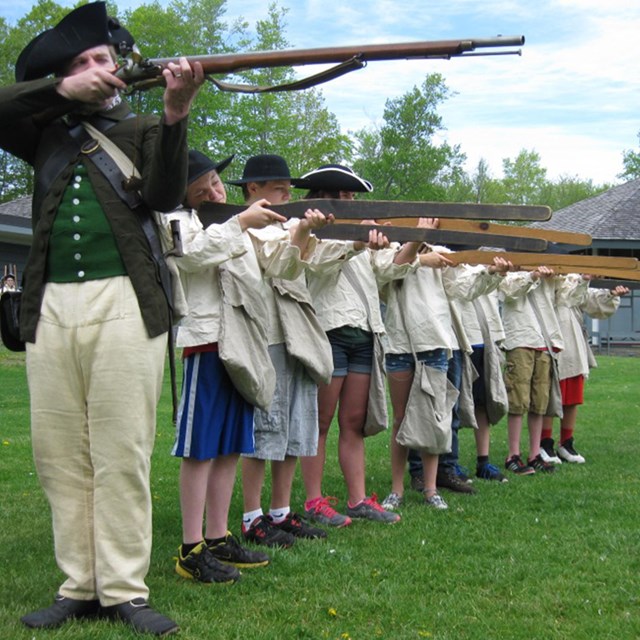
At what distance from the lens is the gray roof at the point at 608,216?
36094mm

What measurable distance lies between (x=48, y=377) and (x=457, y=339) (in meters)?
4.46

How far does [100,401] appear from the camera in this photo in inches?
164

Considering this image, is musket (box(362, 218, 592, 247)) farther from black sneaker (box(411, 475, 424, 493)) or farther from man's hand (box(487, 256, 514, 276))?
black sneaker (box(411, 475, 424, 493))

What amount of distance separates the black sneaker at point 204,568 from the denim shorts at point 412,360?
276cm

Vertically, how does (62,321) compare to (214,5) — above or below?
below

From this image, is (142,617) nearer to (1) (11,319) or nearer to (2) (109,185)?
(1) (11,319)

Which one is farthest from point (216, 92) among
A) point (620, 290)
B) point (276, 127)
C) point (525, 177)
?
point (525, 177)

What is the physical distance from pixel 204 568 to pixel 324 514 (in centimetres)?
169

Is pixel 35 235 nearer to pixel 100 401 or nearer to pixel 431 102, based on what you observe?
pixel 100 401

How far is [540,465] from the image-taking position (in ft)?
30.0

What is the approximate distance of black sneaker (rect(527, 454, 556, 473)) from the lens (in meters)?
9.08

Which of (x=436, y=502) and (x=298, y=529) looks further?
(x=436, y=502)

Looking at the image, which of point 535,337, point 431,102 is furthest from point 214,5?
point 535,337

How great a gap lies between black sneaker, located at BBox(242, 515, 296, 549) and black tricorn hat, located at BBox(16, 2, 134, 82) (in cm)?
307
